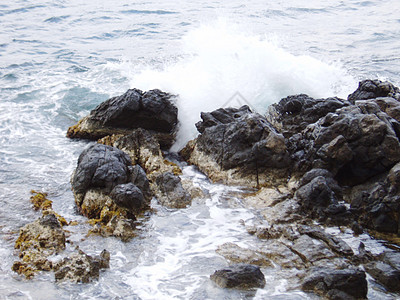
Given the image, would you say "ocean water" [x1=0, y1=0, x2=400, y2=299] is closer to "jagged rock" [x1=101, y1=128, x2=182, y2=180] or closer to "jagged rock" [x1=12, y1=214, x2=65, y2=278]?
"jagged rock" [x1=12, y1=214, x2=65, y2=278]

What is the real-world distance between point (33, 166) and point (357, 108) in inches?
248

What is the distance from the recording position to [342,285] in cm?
492

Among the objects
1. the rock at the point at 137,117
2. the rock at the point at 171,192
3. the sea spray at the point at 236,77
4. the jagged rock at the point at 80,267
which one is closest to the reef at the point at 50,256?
the jagged rock at the point at 80,267

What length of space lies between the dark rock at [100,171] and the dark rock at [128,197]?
0.97 feet

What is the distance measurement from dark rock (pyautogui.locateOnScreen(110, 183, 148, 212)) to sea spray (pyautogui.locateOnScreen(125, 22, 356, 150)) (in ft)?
11.7

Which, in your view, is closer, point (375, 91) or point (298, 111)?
point (298, 111)

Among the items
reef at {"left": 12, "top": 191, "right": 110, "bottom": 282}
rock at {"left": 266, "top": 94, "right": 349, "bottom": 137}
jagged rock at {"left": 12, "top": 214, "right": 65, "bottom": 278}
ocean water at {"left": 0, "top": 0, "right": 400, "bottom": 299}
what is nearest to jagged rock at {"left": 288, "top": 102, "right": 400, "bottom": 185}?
rock at {"left": 266, "top": 94, "right": 349, "bottom": 137}

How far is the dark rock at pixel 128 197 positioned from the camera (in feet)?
23.0

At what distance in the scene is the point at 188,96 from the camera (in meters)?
11.5

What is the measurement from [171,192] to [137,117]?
303cm

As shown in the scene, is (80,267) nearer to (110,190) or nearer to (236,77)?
(110,190)

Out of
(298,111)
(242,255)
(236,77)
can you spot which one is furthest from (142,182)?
(236,77)

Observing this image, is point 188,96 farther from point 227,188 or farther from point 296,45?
point 296,45

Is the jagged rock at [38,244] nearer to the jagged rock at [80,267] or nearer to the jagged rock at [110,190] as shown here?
the jagged rock at [80,267]
